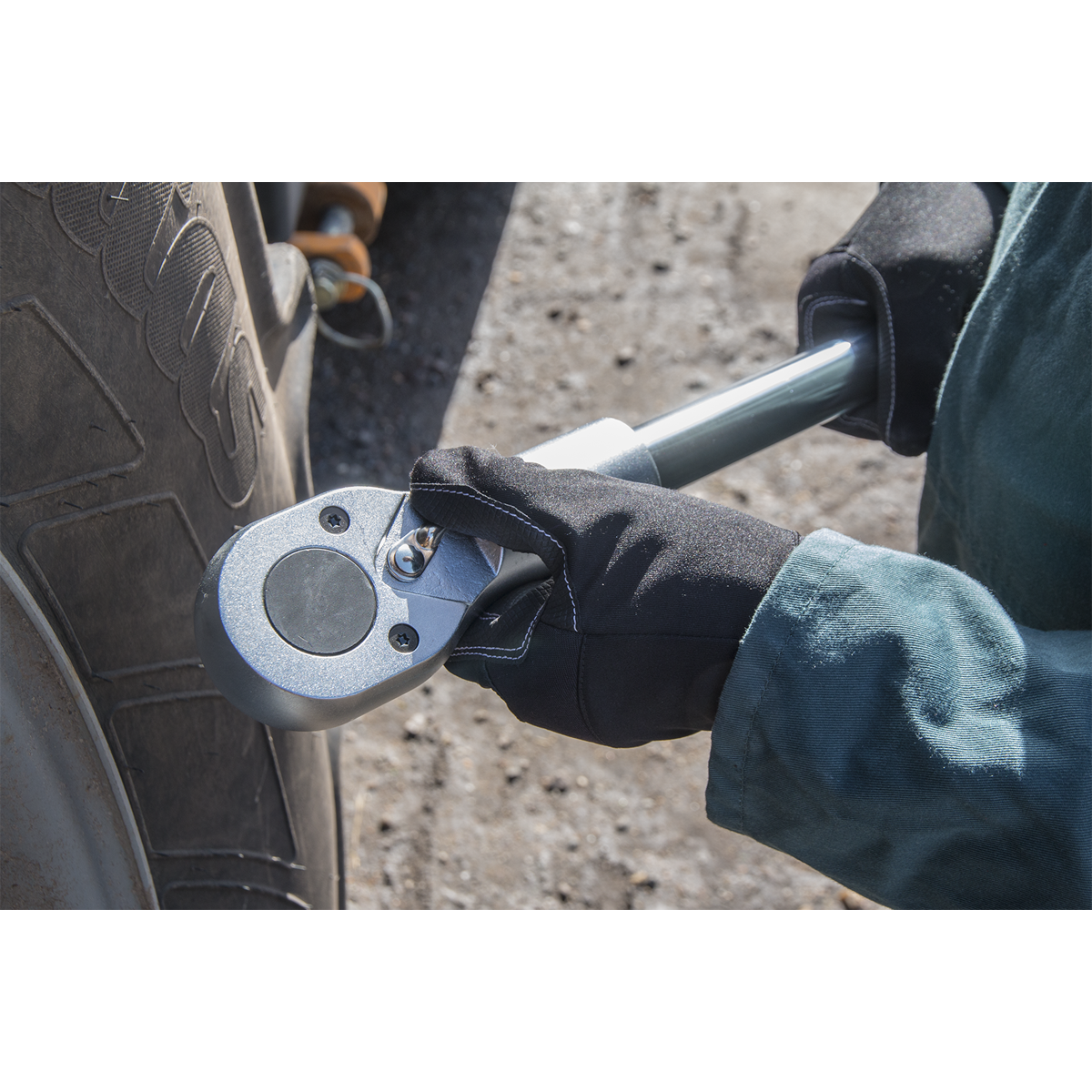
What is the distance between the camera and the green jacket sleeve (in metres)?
0.57

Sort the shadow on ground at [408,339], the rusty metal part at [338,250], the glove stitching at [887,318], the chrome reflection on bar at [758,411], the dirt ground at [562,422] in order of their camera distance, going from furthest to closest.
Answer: the shadow on ground at [408,339] < the rusty metal part at [338,250] < the dirt ground at [562,422] < the glove stitching at [887,318] < the chrome reflection on bar at [758,411]

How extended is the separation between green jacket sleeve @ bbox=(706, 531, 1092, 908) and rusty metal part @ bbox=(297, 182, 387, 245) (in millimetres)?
1280

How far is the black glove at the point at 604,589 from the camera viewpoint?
0.64m

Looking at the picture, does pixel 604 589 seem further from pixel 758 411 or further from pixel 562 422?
pixel 562 422

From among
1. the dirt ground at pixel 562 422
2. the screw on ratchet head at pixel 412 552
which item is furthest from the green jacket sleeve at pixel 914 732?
the dirt ground at pixel 562 422

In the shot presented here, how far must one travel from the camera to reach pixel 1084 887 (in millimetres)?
564

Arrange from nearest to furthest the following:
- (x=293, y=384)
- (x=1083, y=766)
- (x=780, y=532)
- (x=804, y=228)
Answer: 1. (x=1083, y=766)
2. (x=780, y=532)
3. (x=293, y=384)
4. (x=804, y=228)

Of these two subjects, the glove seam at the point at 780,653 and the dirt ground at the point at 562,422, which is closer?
the glove seam at the point at 780,653

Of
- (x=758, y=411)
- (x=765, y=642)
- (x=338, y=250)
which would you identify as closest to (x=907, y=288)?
(x=758, y=411)

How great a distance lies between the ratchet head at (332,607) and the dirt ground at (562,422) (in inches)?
34.8

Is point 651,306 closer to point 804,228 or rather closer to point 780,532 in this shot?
point 804,228

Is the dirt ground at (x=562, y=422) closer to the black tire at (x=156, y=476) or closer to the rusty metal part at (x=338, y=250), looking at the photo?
the rusty metal part at (x=338, y=250)

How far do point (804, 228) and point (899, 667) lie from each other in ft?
5.78

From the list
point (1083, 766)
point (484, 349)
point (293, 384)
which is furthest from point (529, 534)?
point (484, 349)
